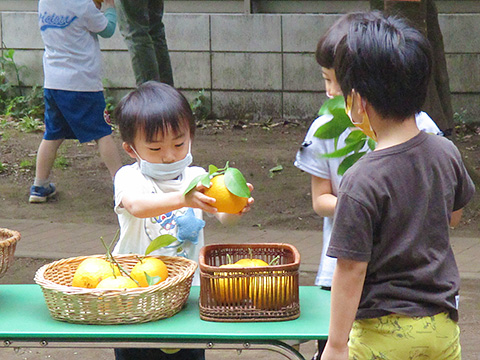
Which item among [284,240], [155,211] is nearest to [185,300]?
[155,211]

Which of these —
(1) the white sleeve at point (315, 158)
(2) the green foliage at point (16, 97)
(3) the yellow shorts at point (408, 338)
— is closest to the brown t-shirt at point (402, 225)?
(3) the yellow shorts at point (408, 338)

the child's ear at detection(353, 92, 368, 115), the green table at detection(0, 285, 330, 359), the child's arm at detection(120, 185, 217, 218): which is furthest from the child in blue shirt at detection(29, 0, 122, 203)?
the child's ear at detection(353, 92, 368, 115)

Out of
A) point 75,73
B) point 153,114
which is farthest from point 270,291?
point 75,73

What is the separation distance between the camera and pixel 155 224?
2705 mm

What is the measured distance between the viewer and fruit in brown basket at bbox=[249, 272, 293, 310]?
7.21 feet

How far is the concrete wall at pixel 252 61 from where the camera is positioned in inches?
331

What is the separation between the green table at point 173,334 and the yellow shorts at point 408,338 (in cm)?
24

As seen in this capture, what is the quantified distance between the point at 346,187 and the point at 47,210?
4.69 m

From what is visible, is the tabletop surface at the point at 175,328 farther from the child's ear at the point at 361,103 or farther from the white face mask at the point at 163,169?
the child's ear at the point at 361,103

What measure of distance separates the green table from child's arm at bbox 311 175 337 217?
1.41ft

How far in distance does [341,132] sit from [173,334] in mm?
749

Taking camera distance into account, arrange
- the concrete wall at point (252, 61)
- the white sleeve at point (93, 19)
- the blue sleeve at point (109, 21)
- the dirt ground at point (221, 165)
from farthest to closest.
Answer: the concrete wall at point (252, 61), the blue sleeve at point (109, 21), the white sleeve at point (93, 19), the dirt ground at point (221, 165)

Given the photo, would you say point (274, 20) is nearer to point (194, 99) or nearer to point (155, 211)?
point (194, 99)

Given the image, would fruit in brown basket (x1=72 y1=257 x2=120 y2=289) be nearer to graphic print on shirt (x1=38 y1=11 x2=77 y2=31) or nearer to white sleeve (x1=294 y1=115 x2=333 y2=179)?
Answer: white sleeve (x1=294 y1=115 x2=333 y2=179)
